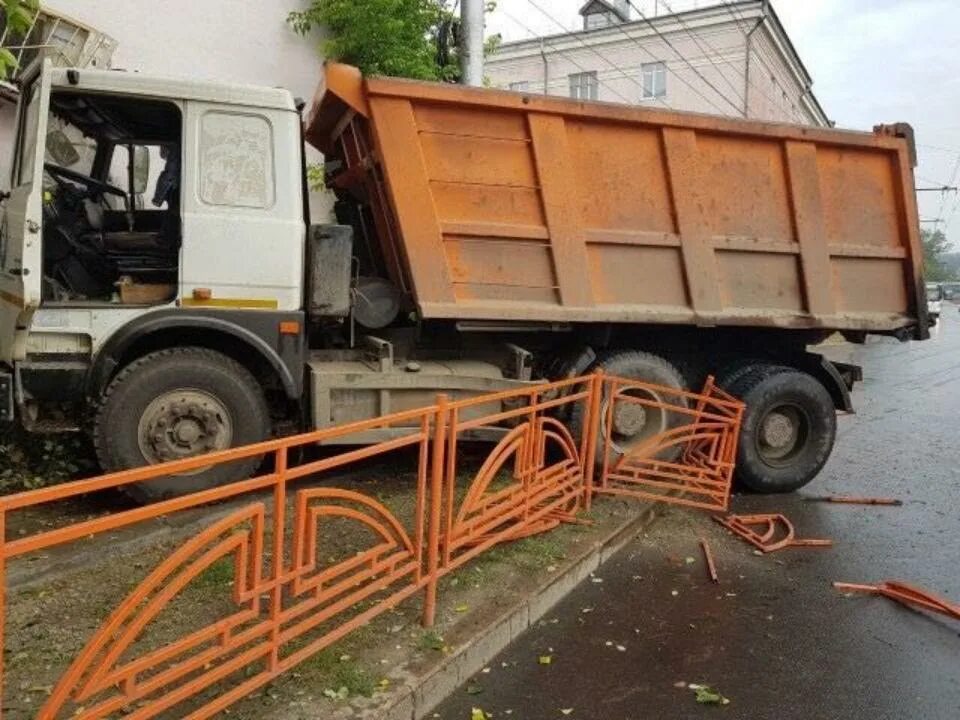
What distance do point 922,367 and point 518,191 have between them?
1471 centimetres

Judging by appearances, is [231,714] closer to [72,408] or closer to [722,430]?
[72,408]

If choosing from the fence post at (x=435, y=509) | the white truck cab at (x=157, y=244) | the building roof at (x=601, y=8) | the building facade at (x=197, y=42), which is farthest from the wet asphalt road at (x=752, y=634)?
the building roof at (x=601, y=8)

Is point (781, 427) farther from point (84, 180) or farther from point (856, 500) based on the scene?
point (84, 180)

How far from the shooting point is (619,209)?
18.7ft

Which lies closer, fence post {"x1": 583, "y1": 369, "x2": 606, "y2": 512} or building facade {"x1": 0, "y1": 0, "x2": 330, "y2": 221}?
fence post {"x1": 583, "y1": 369, "x2": 606, "y2": 512}

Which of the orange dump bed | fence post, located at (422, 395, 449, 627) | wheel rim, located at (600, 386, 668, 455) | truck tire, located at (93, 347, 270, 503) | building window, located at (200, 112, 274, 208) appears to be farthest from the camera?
wheel rim, located at (600, 386, 668, 455)

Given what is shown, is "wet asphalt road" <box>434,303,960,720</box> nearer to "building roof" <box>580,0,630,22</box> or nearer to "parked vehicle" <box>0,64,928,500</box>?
"parked vehicle" <box>0,64,928,500</box>

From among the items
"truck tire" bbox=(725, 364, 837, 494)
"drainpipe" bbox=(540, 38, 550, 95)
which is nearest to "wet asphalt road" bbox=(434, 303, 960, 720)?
"truck tire" bbox=(725, 364, 837, 494)

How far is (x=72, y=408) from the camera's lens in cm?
478

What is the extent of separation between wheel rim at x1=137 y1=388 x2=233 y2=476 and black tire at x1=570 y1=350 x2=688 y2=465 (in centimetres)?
271

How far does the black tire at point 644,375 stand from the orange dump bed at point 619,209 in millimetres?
352

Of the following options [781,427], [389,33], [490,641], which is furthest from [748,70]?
[490,641]

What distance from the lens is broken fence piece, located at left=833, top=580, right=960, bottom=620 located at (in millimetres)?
4051

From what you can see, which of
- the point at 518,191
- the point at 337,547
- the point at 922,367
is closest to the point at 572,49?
the point at 922,367
